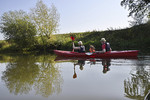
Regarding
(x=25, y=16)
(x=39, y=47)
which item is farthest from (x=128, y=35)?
(x=25, y=16)

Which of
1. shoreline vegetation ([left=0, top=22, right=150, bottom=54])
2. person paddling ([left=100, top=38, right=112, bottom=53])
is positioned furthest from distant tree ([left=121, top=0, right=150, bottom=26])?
person paddling ([left=100, top=38, right=112, bottom=53])

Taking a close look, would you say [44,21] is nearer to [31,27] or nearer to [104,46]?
[31,27]

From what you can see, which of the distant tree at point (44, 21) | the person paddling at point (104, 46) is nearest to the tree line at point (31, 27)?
the distant tree at point (44, 21)

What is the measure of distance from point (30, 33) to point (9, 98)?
871 inches

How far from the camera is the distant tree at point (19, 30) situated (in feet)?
79.3

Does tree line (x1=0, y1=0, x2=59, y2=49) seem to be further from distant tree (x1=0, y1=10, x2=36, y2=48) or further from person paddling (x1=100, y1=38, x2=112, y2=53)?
person paddling (x1=100, y1=38, x2=112, y2=53)

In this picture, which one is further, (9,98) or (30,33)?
(30,33)

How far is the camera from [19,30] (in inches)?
944

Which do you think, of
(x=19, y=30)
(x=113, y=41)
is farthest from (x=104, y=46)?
(x=19, y=30)

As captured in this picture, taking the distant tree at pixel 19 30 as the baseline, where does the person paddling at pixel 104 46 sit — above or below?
below

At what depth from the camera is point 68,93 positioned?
344cm

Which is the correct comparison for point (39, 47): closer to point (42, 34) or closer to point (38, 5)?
point (42, 34)

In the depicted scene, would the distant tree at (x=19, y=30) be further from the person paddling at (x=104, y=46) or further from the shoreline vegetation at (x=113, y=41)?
the person paddling at (x=104, y=46)

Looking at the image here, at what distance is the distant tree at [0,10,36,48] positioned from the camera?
79.3ft
